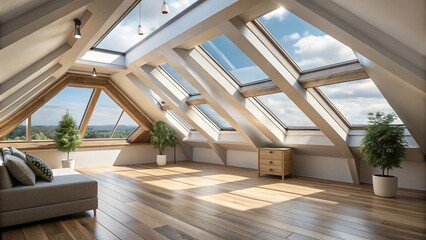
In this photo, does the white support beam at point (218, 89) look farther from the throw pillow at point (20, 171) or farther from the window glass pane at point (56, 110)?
the window glass pane at point (56, 110)

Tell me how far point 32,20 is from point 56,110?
5.60 meters

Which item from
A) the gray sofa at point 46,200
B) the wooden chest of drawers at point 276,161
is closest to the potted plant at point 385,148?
the wooden chest of drawers at point 276,161

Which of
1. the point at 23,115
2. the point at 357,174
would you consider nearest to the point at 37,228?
the point at 23,115

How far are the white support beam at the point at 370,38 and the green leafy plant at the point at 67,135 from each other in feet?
19.3

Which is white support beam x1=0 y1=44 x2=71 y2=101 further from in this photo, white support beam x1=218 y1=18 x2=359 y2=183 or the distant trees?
the distant trees

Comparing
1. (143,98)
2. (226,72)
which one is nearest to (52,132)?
(143,98)

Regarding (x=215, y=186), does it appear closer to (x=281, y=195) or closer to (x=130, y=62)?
(x=281, y=195)

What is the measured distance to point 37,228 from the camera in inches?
113

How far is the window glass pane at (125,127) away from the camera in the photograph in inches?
312

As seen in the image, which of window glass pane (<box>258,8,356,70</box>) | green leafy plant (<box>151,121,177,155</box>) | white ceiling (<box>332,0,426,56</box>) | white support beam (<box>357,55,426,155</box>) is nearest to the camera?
white ceiling (<box>332,0,426,56</box>)

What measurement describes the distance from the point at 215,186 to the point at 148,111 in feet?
12.3

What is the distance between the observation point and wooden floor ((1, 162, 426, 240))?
2.70 meters

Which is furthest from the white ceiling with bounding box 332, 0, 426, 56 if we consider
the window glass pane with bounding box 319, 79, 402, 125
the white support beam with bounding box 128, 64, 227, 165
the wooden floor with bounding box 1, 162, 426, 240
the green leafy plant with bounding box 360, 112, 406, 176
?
the white support beam with bounding box 128, 64, 227, 165

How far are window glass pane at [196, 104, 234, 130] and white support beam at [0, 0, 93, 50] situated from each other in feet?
15.6
